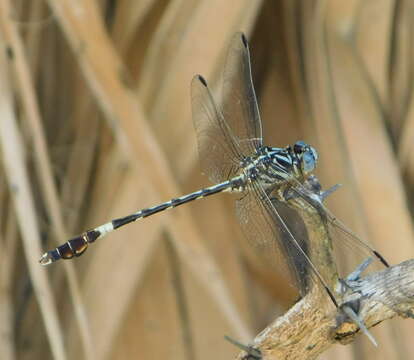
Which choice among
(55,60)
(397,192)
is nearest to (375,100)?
(397,192)

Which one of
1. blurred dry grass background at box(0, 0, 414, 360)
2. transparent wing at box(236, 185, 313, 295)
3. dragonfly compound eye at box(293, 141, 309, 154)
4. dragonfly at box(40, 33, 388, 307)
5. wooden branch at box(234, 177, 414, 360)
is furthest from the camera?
blurred dry grass background at box(0, 0, 414, 360)

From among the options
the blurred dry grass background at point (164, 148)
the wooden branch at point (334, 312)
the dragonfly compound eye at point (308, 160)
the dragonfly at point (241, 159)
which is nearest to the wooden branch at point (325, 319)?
the wooden branch at point (334, 312)

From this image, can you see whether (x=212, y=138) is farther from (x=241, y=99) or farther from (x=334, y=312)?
(x=334, y=312)

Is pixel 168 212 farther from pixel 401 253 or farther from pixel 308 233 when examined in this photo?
pixel 308 233

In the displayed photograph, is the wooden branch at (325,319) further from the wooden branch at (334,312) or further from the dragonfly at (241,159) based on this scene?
the dragonfly at (241,159)

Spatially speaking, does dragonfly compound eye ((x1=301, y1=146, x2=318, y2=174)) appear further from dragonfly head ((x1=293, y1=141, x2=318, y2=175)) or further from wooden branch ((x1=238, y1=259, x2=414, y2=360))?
wooden branch ((x1=238, y1=259, x2=414, y2=360))

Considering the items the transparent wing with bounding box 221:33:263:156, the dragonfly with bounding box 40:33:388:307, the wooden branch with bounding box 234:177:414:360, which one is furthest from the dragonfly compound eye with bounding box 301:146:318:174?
the wooden branch with bounding box 234:177:414:360

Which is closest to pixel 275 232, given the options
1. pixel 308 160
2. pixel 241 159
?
pixel 308 160
